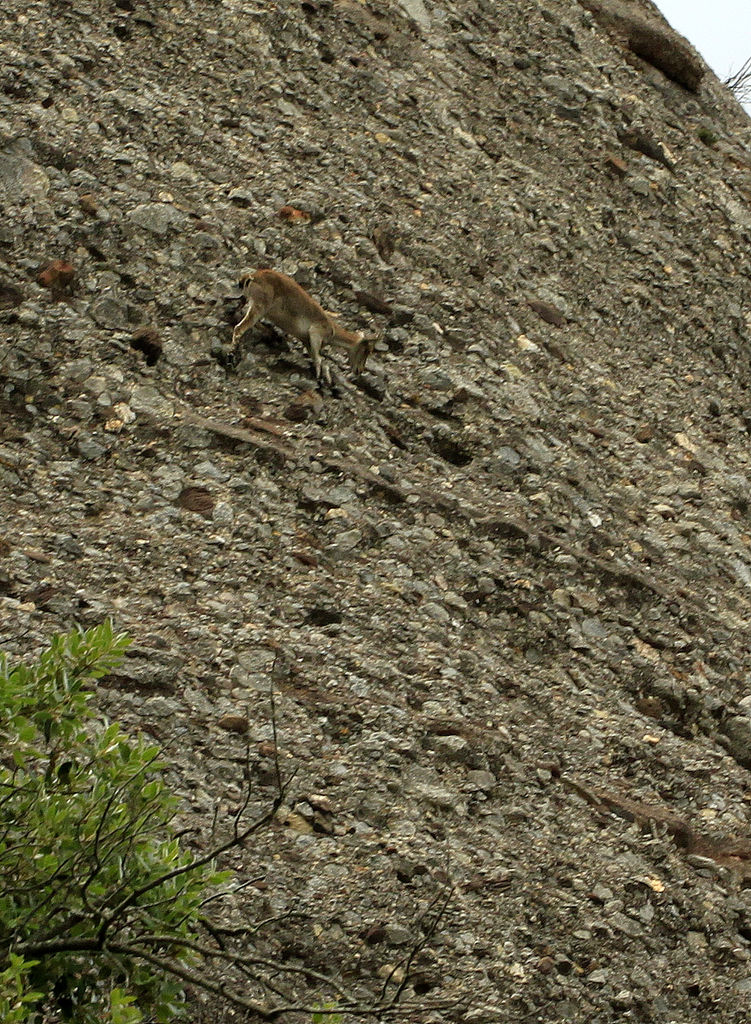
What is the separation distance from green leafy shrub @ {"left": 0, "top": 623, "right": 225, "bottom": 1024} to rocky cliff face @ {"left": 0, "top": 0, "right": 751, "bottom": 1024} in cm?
148

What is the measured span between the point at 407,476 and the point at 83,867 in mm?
4401

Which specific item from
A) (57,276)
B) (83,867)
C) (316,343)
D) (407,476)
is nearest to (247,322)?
(316,343)

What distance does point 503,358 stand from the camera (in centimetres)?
961

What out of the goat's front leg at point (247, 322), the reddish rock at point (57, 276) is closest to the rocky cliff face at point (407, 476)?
the reddish rock at point (57, 276)

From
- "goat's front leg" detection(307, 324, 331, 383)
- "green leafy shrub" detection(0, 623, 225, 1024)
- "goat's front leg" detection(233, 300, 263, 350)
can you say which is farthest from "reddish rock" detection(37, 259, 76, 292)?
"green leafy shrub" detection(0, 623, 225, 1024)

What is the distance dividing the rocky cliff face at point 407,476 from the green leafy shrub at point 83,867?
1.48 metres

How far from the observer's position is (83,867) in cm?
450

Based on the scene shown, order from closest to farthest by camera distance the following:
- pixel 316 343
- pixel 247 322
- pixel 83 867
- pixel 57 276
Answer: pixel 83 867 < pixel 57 276 < pixel 247 322 < pixel 316 343

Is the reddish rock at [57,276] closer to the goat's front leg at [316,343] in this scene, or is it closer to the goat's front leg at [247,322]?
the goat's front leg at [247,322]

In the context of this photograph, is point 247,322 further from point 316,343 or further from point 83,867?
point 83,867

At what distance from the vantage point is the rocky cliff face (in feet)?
22.0

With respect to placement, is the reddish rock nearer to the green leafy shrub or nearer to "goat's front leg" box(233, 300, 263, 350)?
"goat's front leg" box(233, 300, 263, 350)

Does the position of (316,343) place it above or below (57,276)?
above

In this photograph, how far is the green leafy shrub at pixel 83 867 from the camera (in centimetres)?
433
